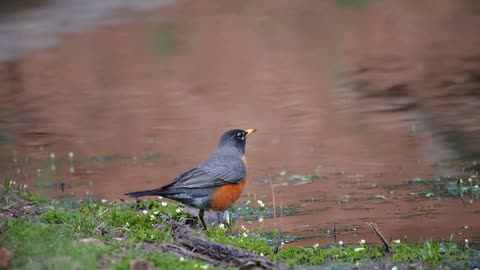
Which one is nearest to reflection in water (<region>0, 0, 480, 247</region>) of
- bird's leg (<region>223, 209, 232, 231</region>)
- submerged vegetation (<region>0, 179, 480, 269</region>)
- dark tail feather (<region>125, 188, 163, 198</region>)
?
bird's leg (<region>223, 209, 232, 231</region>)

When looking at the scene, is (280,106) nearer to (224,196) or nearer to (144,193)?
(224,196)

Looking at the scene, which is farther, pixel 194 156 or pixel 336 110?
pixel 336 110

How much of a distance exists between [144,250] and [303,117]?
831 centimetres

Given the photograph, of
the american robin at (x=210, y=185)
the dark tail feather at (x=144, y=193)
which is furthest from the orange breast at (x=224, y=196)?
the dark tail feather at (x=144, y=193)

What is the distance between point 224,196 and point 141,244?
6.76 ft

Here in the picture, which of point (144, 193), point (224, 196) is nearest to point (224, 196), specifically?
point (224, 196)

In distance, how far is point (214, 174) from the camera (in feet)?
29.2

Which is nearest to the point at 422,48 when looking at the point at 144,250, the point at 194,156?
the point at 194,156

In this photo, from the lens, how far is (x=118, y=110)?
16.3 meters

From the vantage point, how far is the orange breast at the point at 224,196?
8.76 meters

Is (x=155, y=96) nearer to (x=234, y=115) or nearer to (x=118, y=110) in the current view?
(x=118, y=110)

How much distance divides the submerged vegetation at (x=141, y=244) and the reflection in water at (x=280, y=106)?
962 millimetres

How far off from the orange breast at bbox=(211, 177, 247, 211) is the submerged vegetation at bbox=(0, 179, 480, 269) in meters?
0.21

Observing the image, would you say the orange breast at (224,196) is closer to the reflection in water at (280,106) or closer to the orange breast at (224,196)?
the orange breast at (224,196)
